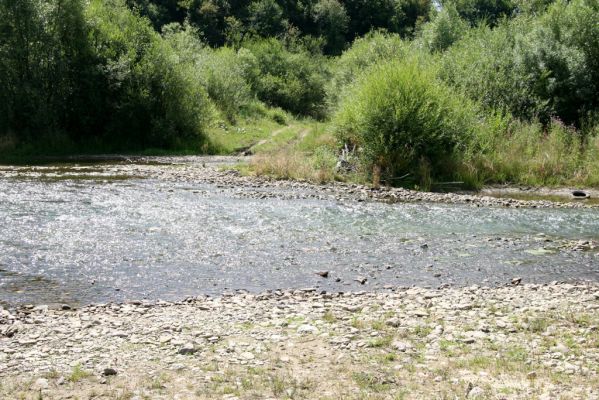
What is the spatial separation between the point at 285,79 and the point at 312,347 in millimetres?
61158

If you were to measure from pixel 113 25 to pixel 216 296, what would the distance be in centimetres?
3202

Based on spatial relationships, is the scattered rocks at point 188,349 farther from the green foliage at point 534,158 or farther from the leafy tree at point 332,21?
the leafy tree at point 332,21

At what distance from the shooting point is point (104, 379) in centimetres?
759

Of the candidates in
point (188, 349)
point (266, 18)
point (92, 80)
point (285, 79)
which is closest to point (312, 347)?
point (188, 349)

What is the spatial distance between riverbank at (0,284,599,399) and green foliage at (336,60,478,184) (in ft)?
50.6

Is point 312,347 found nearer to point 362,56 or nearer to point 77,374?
point 77,374

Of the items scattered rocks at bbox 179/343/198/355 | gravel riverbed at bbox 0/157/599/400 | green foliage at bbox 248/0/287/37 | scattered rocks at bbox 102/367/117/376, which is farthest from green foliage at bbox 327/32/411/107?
green foliage at bbox 248/0/287/37

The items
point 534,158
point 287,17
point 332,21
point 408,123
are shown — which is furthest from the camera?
point 332,21

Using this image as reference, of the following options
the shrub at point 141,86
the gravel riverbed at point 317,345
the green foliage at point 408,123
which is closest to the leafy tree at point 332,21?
the shrub at point 141,86

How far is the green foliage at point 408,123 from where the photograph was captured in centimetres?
2631

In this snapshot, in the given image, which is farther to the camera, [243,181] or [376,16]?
[376,16]

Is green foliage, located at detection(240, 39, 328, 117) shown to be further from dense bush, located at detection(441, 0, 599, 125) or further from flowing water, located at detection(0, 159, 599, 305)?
flowing water, located at detection(0, 159, 599, 305)

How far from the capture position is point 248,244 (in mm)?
15570

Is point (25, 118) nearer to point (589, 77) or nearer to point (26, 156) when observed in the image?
point (26, 156)
